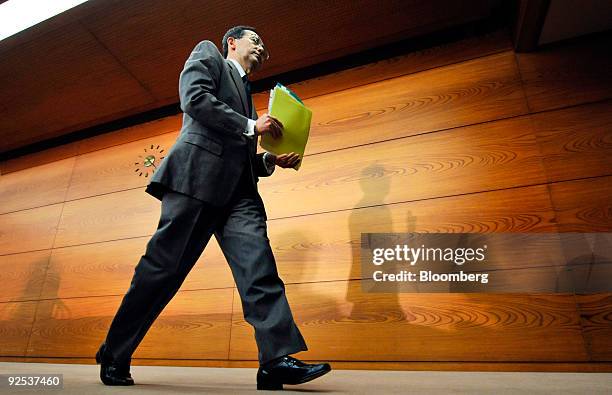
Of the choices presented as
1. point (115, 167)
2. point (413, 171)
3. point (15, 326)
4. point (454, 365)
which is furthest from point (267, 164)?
point (15, 326)

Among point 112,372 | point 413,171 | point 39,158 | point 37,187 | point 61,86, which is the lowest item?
point 112,372

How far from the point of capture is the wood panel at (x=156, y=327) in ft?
6.22

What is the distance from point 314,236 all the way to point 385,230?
345 mm

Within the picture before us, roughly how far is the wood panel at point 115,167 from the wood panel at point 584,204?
84.1 inches

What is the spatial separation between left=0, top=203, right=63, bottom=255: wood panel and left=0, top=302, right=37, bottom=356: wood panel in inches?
15.1

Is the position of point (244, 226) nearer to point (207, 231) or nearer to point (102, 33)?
point (207, 231)

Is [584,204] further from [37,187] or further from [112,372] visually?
[37,187]

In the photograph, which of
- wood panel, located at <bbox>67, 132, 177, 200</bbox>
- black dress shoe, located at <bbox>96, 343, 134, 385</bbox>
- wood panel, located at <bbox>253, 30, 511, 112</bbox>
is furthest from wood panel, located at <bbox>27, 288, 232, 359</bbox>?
wood panel, located at <bbox>253, 30, 511, 112</bbox>

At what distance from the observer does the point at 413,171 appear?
73.4 inches

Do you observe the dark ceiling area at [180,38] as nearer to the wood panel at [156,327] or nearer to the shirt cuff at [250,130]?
the shirt cuff at [250,130]

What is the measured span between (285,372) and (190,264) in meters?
0.40

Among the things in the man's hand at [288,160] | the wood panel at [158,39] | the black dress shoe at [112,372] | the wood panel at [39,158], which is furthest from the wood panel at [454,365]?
the wood panel at [39,158]

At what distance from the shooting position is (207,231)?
42.5 inches

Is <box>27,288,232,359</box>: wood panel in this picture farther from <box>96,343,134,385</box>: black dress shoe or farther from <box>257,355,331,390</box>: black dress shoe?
<box>257,355,331,390</box>: black dress shoe
